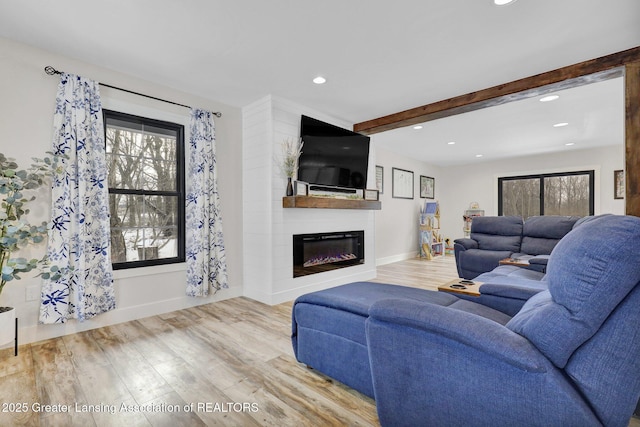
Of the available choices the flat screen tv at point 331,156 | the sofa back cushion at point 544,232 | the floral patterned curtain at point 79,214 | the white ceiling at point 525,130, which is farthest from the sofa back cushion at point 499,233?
the floral patterned curtain at point 79,214

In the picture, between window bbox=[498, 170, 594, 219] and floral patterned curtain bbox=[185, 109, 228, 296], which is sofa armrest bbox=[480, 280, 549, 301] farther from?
window bbox=[498, 170, 594, 219]

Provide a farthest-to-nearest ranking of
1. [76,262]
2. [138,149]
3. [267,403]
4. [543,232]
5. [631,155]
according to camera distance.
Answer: [543,232], [138,149], [76,262], [631,155], [267,403]

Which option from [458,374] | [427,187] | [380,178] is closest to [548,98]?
[380,178]

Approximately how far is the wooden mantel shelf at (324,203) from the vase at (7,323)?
248 centimetres

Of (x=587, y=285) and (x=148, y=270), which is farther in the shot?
(x=148, y=270)

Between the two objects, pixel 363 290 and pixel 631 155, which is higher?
pixel 631 155

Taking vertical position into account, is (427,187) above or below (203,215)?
above

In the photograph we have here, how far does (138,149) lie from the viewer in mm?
3285

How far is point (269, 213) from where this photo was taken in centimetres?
361

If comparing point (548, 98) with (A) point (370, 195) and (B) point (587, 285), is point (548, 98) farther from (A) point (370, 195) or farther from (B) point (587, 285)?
(B) point (587, 285)

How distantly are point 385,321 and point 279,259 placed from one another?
8.06ft

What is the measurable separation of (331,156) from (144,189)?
2.32 m

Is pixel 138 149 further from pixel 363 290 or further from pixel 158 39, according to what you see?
pixel 363 290

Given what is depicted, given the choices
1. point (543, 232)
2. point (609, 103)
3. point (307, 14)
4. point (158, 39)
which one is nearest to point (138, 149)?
point (158, 39)
